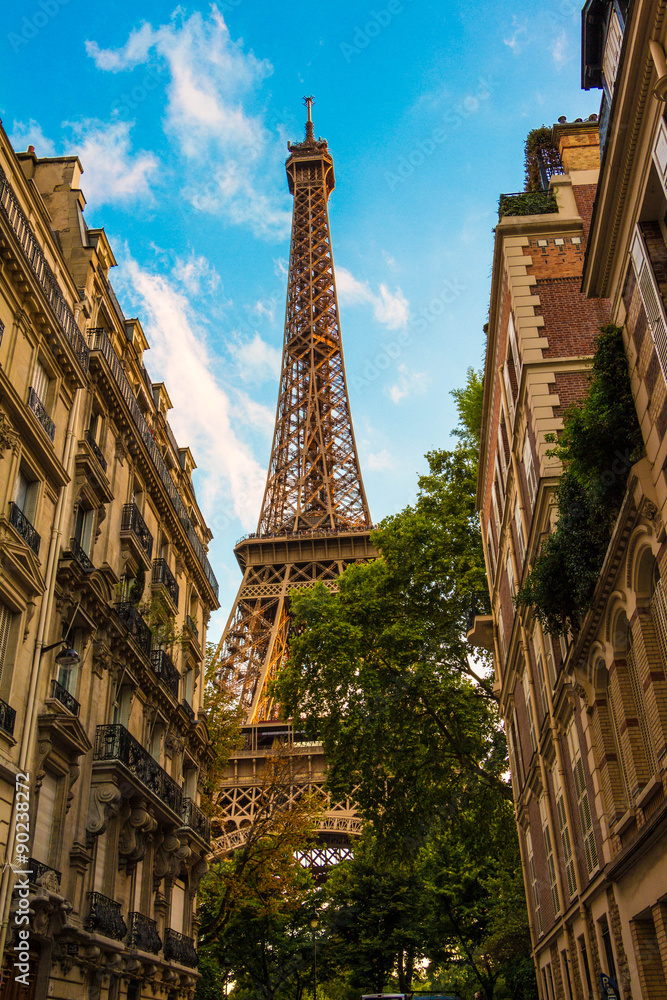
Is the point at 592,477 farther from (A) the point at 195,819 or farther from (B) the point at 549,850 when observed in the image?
(A) the point at 195,819

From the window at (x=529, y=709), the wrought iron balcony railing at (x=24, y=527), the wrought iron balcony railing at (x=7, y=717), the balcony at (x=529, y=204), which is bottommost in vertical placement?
the wrought iron balcony railing at (x=7, y=717)

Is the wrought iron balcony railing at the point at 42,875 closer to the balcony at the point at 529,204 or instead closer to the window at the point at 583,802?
the window at the point at 583,802

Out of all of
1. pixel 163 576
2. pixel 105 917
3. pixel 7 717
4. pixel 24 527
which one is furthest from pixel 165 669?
pixel 7 717

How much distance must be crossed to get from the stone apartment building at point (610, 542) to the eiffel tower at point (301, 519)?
24.8 metres

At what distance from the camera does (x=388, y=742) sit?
2934 cm

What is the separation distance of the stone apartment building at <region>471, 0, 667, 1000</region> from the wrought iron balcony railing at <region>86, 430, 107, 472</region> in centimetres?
982

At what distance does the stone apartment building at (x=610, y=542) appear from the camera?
11.2m

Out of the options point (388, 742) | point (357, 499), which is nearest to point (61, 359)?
point (388, 742)

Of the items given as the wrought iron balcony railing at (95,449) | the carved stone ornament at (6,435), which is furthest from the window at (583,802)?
the wrought iron balcony railing at (95,449)

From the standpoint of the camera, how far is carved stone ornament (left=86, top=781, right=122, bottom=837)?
18812 mm

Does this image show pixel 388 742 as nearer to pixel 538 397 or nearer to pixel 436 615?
pixel 436 615

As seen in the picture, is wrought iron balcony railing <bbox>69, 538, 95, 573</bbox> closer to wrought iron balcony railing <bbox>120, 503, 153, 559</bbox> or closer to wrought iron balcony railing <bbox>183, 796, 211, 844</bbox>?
wrought iron balcony railing <bbox>120, 503, 153, 559</bbox>

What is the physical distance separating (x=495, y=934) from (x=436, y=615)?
11.7 metres

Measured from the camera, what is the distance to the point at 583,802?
1612cm
